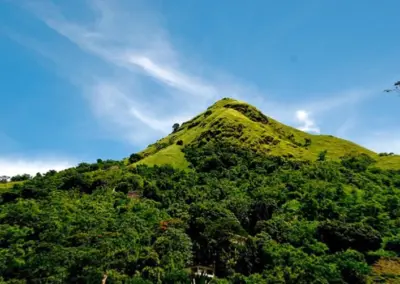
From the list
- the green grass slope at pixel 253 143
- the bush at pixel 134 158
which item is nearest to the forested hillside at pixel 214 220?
the green grass slope at pixel 253 143

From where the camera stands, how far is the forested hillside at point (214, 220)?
81.9 meters

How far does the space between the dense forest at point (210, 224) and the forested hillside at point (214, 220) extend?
273mm

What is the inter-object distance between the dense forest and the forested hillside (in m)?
0.27

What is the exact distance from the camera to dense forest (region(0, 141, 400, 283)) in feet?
267

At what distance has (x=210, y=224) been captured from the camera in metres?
96.4

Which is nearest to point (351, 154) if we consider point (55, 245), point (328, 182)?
point (328, 182)

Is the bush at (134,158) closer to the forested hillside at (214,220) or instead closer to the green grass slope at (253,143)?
the green grass slope at (253,143)

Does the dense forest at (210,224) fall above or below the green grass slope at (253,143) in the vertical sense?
below

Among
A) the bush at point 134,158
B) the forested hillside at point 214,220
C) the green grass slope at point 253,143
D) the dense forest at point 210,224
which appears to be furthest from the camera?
the bush at point 134,158

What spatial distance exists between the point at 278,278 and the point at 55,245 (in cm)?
4274

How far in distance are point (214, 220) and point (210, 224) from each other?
333 cm

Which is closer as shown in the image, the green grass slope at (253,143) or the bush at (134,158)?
the green grass slope at (253,143)

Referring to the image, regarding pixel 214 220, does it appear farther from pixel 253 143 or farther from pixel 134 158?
pixel 134 158

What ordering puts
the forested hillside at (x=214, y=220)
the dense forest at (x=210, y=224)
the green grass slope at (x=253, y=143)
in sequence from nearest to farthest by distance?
1. the dense forest at (x=210, y=224)
2. the forested hillside at (x=214, y=220)
3. the green grass slope at (x=253, y=143)
